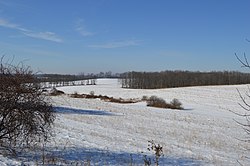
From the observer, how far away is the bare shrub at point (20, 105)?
28.0ft

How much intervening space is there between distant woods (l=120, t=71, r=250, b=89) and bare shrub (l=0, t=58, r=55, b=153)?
138 meters

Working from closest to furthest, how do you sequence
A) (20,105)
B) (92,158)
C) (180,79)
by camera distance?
1. (20,105)
2. (92,158)
3. (180,79)

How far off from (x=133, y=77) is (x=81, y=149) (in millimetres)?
171829

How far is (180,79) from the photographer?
16012 cm

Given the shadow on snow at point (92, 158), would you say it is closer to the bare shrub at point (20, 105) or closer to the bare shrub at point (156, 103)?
the bare shrub at point (20, 105)

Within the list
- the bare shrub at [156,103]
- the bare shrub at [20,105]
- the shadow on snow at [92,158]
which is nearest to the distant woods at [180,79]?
the bare shrub at [156,103]

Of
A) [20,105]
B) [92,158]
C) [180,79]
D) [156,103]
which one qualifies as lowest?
[156,103]

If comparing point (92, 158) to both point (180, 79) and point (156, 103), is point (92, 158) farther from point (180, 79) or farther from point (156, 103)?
point (180, 79)

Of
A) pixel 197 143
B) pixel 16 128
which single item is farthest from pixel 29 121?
pixel 197 143

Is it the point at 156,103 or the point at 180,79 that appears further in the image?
the point at 180,79

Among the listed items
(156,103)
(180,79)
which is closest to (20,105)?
(156,103)

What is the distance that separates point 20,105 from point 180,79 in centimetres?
15405

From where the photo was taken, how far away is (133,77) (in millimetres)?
184000

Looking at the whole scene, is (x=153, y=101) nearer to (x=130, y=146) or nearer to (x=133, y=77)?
(x=130, y=146)
